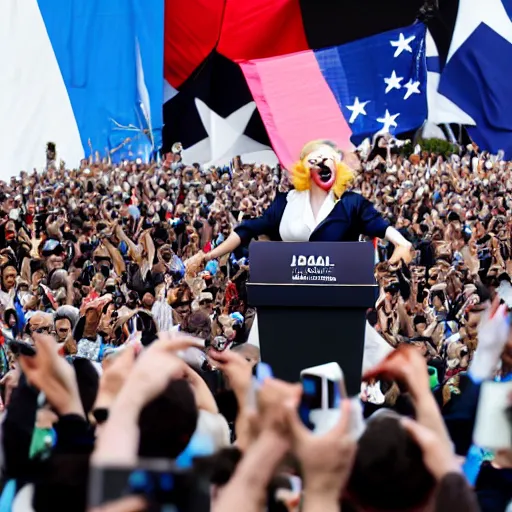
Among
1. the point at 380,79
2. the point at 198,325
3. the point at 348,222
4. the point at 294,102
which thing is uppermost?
the point at 380,79

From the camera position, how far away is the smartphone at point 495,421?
Answer: 2254mm

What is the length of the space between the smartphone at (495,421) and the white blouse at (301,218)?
252cm

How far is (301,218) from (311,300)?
0.58 m

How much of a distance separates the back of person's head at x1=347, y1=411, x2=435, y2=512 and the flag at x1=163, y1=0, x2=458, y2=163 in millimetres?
27676

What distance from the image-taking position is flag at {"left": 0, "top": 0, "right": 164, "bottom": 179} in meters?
25.8

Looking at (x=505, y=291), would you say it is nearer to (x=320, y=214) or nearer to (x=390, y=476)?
(x=320, y=214)

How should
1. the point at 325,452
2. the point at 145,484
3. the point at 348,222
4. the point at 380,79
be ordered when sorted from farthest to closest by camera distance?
the point at 380,79
the point at 348,222
the point at 325,452
the point at 145,484

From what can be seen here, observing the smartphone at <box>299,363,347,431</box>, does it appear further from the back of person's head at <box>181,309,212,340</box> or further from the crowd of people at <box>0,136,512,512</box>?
the back of person's head at <box>181,309,212,340</box>

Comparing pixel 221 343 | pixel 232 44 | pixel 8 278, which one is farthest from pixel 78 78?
pixel 221 343

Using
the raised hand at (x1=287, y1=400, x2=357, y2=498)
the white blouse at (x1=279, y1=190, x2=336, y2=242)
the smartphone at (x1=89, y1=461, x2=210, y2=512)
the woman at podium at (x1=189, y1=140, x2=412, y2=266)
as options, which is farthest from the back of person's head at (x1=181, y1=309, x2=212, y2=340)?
the smartphone at (x1=89, y1=461, x2=210, y2=512)

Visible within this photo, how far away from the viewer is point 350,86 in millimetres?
23281

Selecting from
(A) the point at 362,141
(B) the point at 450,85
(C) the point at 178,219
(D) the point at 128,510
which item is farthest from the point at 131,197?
(D) the point at 128,510

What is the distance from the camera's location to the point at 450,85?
2761cm

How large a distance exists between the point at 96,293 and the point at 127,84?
18.7m
